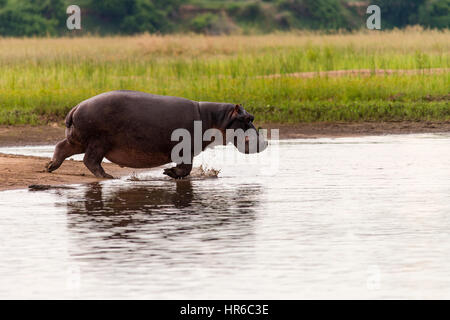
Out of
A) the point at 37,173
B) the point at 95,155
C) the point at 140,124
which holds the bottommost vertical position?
the point at 37,173

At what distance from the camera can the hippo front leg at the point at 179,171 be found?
36.1 feet

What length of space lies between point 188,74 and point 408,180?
11.5 m

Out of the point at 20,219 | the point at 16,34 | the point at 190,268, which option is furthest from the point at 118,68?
the point at 16,34

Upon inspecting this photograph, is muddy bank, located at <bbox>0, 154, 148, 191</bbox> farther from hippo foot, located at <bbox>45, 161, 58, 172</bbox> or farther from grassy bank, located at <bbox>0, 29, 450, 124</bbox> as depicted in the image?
grassy bank, located at <bbox>0, 29, 450, 124</bbox>

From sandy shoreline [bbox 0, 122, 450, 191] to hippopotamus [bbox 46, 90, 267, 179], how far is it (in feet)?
1.68

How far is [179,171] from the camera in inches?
436

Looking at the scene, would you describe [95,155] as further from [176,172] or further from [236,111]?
[236,111]

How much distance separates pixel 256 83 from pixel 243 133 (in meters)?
9.22

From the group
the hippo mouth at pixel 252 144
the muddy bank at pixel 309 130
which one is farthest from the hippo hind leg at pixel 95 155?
the muddy bank at pixel 309 130

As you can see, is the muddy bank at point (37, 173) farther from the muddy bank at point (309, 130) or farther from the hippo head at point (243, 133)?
the muddy bank at point (309, 130)

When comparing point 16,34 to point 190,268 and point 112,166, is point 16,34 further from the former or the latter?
point 190,268

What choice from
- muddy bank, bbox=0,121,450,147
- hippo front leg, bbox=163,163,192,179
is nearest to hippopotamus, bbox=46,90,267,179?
hippo front leg, bbox=163,163,192,179

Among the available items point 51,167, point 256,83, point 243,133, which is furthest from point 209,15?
point 243,133

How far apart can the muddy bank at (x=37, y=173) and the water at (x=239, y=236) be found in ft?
1.39
